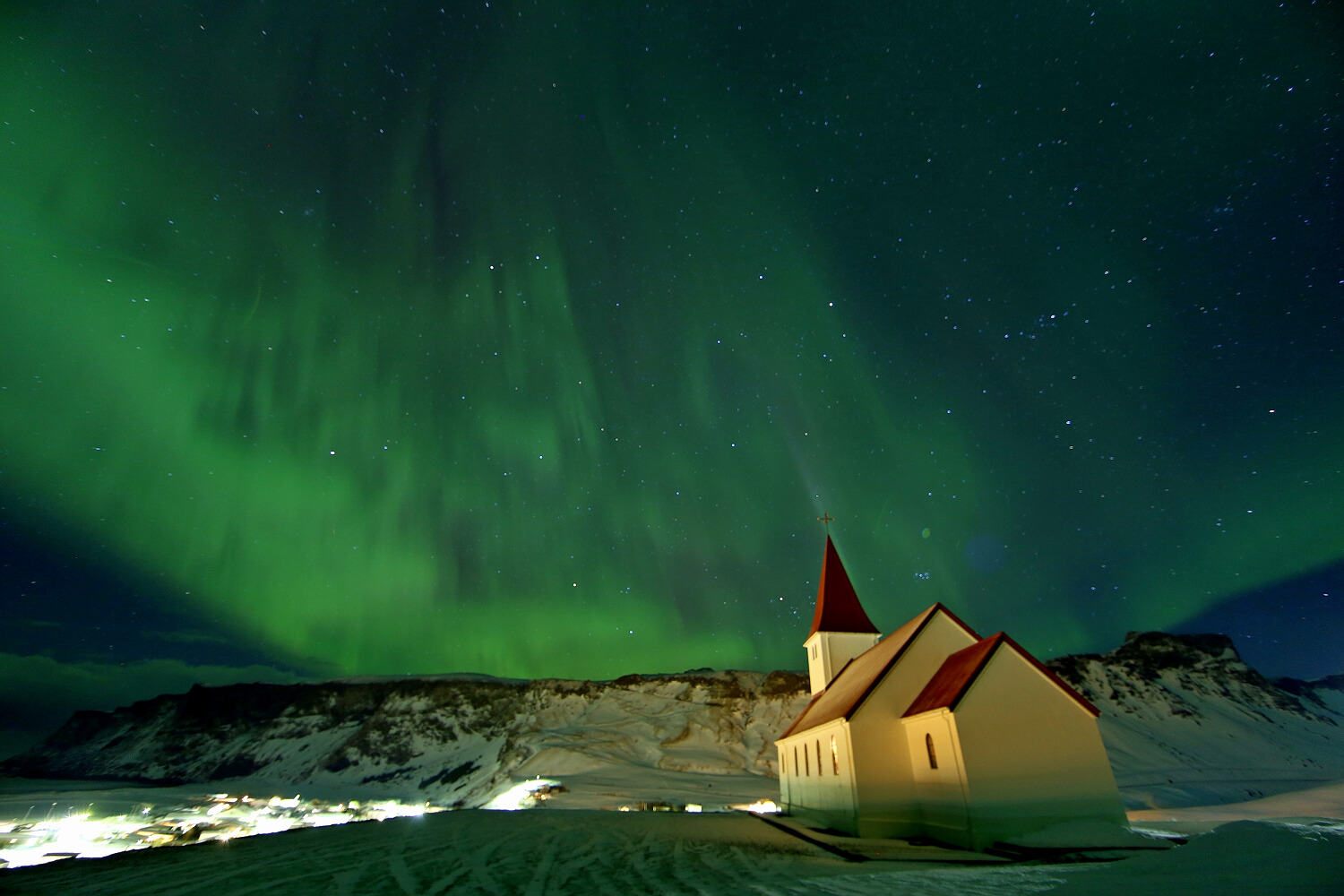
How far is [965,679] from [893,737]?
3903 mm

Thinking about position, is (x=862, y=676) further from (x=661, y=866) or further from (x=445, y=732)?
(x=445, y=732)

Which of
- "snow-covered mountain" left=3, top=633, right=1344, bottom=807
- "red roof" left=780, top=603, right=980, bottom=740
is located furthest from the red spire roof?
"snow-covered mountain" left=3, top=633, right=1344, bottom=807

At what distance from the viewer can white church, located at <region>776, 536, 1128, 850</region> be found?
17.8 m

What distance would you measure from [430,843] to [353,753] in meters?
115

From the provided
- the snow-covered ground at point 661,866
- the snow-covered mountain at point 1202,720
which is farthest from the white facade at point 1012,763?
the snow-covered mountain at point 1202,720

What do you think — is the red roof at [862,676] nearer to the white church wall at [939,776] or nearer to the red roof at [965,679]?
the red roof at [965,679]

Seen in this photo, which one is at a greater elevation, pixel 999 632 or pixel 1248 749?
pixel 999 632

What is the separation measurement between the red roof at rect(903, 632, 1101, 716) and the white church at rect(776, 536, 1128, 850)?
0.04 meters

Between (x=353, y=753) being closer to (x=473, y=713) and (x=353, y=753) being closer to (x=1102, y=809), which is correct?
(x=473, y=713)

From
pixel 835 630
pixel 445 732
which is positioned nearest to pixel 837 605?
pixel 835 630

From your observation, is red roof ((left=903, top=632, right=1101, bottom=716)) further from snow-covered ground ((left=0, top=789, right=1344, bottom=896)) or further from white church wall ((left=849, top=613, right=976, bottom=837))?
snow-covered ground ((left=0, top=789, right=1344, bottom=896))

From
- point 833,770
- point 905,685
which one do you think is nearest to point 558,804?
point 833,770

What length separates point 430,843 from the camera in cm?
1708

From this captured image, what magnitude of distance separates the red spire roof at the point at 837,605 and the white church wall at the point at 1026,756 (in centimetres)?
1613
